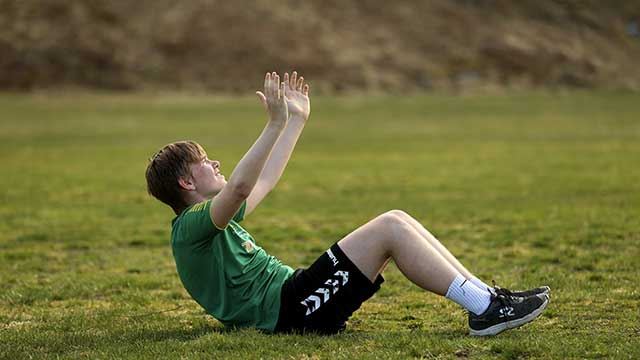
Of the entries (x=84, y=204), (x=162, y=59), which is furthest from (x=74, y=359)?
(x=162, y=59)

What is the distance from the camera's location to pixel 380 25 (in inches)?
4365

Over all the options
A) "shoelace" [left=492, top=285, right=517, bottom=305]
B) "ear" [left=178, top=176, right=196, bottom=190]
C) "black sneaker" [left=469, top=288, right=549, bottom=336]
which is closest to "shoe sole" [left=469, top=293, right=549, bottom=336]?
"black sneaker" [left=469, top=288, right=549, bottom=336]

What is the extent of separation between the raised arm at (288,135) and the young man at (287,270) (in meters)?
0.45

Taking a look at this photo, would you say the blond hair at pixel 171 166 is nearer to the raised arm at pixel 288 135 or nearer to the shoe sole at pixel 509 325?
the raised arm at pixel 288 135

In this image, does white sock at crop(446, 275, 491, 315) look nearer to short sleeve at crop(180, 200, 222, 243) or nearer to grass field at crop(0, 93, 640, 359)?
grass field at crop(0, 93, 640, 359)

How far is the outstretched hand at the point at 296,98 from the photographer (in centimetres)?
780

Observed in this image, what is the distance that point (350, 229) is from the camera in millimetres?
14883

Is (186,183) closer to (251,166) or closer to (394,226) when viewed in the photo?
(251,166)

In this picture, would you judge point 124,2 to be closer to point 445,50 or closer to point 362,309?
point 445,50

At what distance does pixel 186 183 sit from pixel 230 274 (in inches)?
28.6

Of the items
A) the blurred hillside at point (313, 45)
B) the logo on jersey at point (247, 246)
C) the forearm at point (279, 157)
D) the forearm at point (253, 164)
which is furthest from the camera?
the blurred hillside at point (313, 45)

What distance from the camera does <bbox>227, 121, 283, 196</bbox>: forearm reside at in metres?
6.70

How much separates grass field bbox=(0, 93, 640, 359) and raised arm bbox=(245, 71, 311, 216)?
45.3 inches

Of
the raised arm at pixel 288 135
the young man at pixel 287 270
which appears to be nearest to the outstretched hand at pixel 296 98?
the raised arm at pixel 288 135
